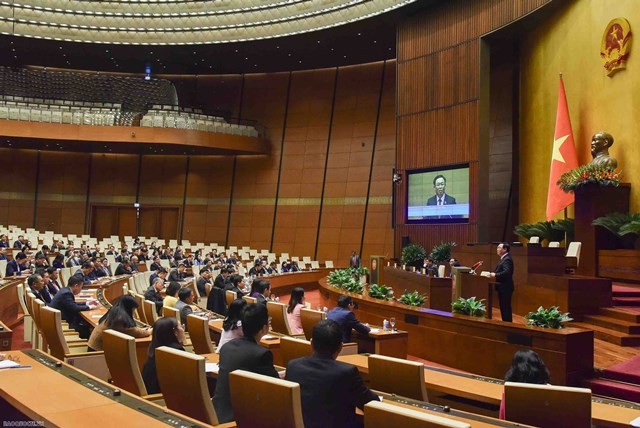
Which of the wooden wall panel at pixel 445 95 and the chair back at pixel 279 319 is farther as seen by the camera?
the wooden wall panel at pixel 445 95

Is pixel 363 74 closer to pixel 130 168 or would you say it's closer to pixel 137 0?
pixel 137 0

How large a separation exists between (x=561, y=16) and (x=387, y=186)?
8.19 m

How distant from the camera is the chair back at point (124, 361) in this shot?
3531 mm

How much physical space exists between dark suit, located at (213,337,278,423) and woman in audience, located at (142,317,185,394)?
635mm

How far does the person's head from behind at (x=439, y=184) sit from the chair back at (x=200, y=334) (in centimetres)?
964

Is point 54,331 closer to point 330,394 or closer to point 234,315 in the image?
point 234,315

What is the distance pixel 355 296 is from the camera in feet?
28.3

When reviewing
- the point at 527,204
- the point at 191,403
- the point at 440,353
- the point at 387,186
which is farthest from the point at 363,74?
the point at 191,403

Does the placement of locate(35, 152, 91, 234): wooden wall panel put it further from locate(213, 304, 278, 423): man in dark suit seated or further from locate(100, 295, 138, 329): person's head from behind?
locate(213, 304, 278, 423): man in dark suit seated

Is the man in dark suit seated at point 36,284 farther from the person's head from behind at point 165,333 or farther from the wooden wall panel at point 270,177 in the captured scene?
the wooden wall panel at point 270,177

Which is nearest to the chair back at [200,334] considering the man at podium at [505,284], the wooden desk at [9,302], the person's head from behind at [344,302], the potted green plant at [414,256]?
the person's head from behind at [344,302]

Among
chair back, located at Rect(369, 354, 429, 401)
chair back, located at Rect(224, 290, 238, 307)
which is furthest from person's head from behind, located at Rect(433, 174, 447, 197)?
chair back, located at Rect(369, 354, 429, 401)

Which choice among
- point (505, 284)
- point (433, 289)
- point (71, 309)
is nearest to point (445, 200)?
point (433, 289)

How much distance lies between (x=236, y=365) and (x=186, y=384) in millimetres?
271
